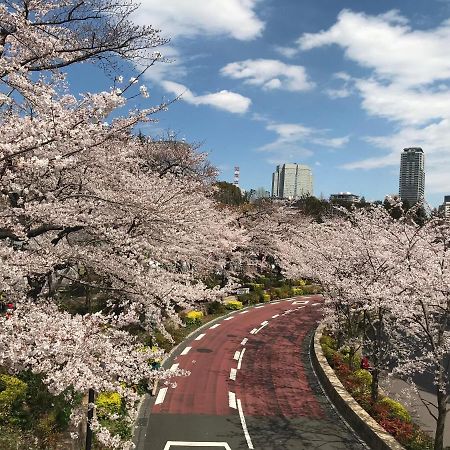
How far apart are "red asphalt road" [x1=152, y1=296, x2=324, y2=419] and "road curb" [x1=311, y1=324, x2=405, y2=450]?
0.69 meters

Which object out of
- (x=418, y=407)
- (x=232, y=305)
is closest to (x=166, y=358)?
(x=418, y=407)

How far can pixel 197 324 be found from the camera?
923 inches

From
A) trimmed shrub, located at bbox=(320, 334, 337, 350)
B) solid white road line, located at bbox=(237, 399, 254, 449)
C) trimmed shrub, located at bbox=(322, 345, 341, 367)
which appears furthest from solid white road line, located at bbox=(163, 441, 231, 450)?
trimmed shrub, located at bbox=(320, 334, 337, 350)

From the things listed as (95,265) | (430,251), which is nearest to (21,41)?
(95,265)

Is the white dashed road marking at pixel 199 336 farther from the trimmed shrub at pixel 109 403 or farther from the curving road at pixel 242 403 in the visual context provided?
the trimmed shrub at pixel 109 403

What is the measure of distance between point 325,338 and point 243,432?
10931 millimetres

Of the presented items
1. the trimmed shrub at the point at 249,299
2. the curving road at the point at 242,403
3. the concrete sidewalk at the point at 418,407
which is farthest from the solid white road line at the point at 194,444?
the trimmed shrub at the point at 249,299

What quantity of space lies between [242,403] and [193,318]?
34.9ft

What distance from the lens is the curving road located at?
1080cm

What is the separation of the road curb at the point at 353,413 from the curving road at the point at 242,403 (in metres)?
0.32

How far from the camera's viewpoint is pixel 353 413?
12047 mm

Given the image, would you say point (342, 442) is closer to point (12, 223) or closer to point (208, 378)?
point (208, 378)

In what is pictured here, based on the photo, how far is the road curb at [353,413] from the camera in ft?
34.3

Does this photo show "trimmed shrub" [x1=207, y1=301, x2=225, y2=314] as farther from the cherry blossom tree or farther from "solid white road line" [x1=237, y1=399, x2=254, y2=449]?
the cherry blossom tree
